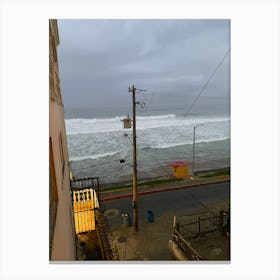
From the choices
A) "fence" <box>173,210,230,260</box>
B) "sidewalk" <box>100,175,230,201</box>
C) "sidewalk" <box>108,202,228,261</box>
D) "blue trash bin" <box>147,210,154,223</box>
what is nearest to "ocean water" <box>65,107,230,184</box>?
"sidewalk" <box>100,175,230,201</box>

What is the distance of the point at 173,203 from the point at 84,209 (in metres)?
4.91

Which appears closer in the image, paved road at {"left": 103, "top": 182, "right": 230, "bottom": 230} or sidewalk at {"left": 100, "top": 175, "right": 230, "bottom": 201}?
paved road at {"left": 103, "top": 182, "right": 230, "bottom": 230}

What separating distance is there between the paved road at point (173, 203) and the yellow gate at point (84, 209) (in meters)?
1.67

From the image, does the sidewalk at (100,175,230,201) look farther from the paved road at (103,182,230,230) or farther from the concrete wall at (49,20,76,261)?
the concrete wall at (49,20,76,261)

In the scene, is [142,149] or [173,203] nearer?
[173,203]

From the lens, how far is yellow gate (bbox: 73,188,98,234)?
735 centimetres

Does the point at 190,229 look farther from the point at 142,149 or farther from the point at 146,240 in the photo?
the point at 142,149

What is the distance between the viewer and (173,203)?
11.1 m

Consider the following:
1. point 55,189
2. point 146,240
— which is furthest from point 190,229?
point 55,189

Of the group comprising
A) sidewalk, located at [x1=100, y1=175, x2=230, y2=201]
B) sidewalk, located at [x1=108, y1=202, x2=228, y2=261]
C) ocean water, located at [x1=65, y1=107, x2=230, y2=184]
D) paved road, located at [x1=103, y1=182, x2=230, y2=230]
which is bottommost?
sidewalk, located at [x1=108, y1=202, x2=228, y2=261]

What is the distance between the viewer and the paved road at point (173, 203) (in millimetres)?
9969

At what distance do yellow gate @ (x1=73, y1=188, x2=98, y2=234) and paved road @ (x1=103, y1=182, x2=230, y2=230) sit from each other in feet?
5.47
